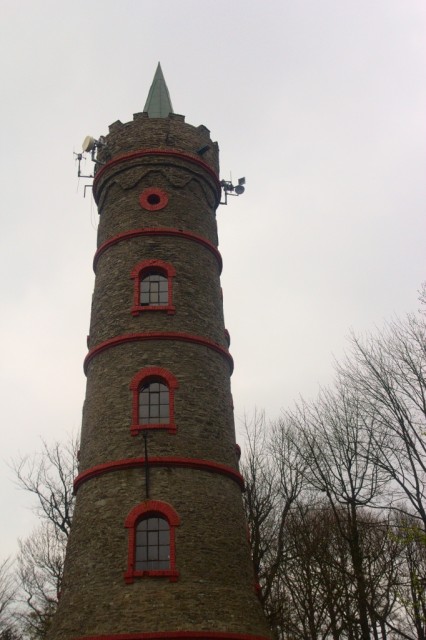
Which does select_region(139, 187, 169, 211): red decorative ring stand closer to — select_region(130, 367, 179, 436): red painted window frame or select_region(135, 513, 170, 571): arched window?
select_region(130, 367, 179, 436): red painted window frame

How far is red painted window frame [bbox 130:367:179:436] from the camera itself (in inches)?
571

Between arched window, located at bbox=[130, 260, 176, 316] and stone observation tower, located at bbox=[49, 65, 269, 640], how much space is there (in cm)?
3

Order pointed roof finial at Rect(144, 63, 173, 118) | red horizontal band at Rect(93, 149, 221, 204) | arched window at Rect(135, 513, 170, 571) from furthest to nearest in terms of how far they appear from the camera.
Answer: pointed roof finial at Rect(144, 63, 173, 118) → red horizontal band at Rect(93, 149, 221, 204) → arched window at Rect(135, 513, 170, 571)

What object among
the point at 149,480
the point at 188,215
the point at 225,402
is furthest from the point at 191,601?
the point at 188,215

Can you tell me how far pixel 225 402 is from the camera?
16.1 metres

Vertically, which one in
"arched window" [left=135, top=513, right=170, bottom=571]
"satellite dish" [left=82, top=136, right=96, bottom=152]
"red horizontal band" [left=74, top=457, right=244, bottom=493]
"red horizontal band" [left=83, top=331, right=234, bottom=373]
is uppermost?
"satellite dish" [left=82, top=136, right=96, bottom=152]

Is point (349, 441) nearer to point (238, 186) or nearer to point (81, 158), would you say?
point (238, 186)

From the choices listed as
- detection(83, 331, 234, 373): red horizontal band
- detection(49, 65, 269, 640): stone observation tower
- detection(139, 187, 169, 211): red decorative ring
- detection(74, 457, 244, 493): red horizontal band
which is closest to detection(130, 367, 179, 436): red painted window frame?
detection(49, 65, 269, 640): stone observation tower

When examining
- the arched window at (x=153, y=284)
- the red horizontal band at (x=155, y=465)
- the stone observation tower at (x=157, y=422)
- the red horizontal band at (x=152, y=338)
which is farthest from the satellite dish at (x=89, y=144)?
the red horizontal band at (x=155, y=465)

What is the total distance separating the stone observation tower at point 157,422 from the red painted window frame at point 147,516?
24 millimetres

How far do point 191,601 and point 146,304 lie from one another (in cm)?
757

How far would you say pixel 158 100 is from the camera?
22969mm

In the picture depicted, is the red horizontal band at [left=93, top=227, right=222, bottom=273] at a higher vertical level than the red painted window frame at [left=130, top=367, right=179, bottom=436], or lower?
higher


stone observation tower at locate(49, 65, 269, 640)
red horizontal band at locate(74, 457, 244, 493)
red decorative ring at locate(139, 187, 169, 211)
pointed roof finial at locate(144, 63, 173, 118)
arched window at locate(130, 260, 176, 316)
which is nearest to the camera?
stone observation tower at locate(49, 65, 269, 640)
